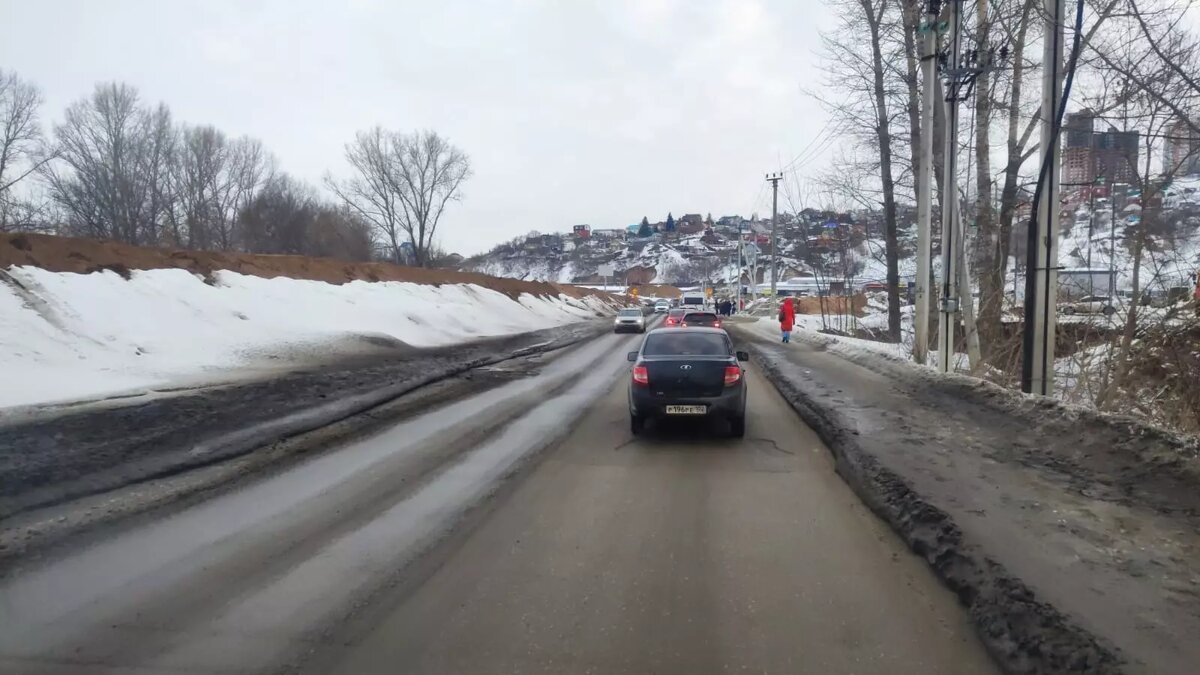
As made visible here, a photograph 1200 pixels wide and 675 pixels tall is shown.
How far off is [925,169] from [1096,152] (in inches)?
143

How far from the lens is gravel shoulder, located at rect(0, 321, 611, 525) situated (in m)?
7.31

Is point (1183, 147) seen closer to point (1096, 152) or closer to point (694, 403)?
point (1096, 152)

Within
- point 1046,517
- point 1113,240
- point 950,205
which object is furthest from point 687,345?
point 1113,240

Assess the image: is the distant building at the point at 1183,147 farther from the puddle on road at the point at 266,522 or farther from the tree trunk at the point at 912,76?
the tree trunk at the point at 912,76

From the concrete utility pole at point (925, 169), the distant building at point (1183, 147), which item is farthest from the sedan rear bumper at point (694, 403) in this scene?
the concrete utility pole at point (925, 169)

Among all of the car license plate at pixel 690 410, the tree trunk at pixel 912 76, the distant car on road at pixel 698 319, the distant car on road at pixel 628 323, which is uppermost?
the tree trunk at pixel 912 76

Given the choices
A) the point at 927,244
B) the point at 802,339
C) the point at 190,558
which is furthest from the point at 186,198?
the point at 190,558

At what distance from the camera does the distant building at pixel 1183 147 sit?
883 centimetres

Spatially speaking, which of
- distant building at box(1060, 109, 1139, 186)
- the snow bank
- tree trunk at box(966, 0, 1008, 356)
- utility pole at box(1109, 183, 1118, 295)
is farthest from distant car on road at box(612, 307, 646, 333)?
distant building at box(1060, 109, 1139, 186)

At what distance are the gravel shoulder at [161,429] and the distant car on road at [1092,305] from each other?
12592mm

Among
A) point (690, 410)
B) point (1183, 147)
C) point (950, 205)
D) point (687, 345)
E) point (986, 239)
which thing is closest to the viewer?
point (1183, 147)

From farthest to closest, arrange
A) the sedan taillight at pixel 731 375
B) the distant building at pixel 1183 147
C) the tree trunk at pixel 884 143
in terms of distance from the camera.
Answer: the tree trunk at pixel 884 143
the sedan taillight at pixel 731 375
the distant building at pixel 1183 147

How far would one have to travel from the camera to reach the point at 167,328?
17.7 m

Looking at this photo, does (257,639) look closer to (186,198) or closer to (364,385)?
(364,385)
